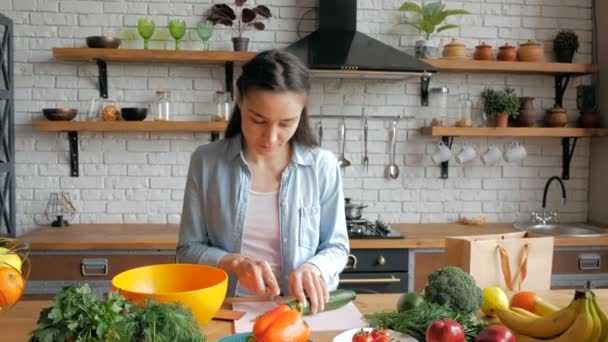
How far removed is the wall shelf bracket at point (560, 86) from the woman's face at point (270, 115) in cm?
257

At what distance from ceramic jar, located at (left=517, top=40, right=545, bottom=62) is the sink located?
0.99 m

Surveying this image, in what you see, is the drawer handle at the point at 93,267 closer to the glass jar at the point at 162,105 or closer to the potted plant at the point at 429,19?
the glass jar at the point at 162,105

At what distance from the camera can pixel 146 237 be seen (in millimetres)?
2750

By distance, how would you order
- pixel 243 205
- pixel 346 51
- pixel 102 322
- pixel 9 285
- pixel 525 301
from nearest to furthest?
pixel 102 322
pixel 9 285
pixel 525 301
pixel 243 205
pixel 346 51

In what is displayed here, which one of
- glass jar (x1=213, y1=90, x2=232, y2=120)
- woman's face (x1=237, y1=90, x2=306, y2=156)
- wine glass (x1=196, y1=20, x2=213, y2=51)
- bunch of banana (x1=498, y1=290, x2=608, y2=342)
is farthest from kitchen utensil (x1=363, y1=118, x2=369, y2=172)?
bunch of banana (x1=498, y1=290, x2=608, y2=342)

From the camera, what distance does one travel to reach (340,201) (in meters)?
1.66

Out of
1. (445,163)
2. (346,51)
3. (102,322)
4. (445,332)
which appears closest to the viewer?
(102,322)

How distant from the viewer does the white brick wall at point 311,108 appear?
3.12m

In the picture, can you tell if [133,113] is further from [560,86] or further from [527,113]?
[560,86]

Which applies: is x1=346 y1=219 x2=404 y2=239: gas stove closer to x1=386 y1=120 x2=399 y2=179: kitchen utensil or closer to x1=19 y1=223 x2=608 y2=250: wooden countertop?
x1=19 y1=223 x2=608 y2=250: wooden countertop

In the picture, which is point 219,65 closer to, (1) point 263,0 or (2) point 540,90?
(1) point 263,0

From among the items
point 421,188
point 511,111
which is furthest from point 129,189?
point 511,111

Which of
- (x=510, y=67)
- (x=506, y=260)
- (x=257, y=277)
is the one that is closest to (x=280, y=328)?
(x=257, y=277)

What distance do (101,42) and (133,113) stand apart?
1.34ft
